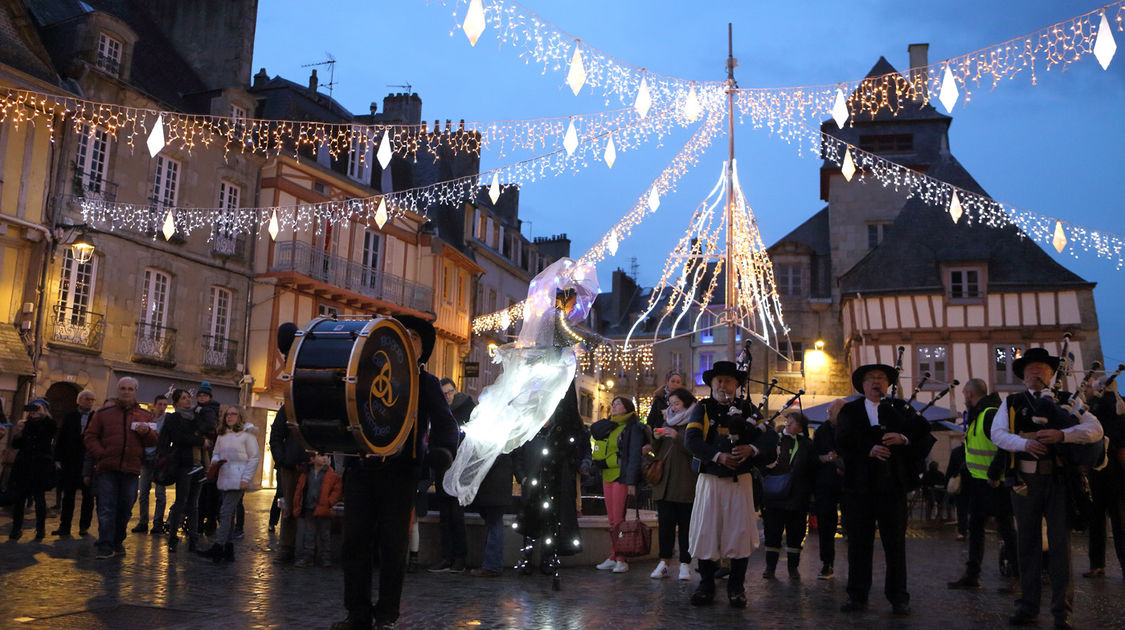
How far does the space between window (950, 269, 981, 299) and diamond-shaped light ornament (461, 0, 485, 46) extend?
2509 centimetres

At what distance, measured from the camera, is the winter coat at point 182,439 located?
8672 mm

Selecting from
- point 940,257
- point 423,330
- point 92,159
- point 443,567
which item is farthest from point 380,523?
point 940,257

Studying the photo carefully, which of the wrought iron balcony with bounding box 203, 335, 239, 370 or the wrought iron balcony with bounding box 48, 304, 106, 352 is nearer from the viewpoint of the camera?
the wrought iron balcony with bounding box 48, 304, 106, 352

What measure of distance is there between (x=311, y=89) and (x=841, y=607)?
93.4 feet

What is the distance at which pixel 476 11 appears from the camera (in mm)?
8172

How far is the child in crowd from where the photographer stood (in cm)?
781

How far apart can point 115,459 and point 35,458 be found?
2.17 metres

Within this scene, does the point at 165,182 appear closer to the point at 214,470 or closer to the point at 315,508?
the point at 214,470

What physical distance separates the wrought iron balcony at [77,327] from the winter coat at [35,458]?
10.7 meters

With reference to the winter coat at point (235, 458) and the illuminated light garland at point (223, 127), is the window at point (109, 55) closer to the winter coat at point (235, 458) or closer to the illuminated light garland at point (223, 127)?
the illuminated light garland at point (223, 127)

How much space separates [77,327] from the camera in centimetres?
1973

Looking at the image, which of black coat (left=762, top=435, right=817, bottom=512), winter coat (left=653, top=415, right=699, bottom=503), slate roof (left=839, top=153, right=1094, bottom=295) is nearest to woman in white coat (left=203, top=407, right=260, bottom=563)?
winter coat (left=653, top=415, right=699, bottom=503)

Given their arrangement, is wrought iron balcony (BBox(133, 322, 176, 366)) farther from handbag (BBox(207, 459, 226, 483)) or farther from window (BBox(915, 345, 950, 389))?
window (BBox(915, 345, 950, 389))

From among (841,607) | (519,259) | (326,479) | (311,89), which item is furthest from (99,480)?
(519,259)
